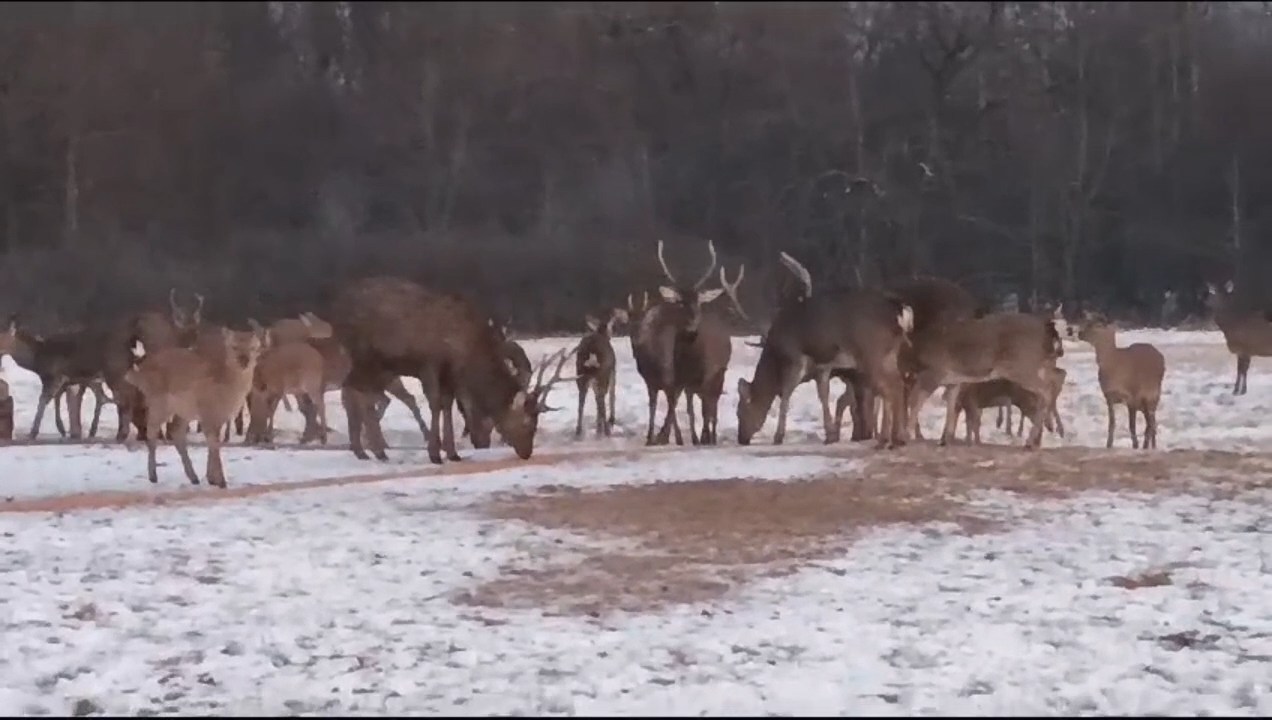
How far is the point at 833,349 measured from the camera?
16.3 meters

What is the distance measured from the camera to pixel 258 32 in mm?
Answer: 43375

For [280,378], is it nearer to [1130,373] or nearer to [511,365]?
[511,365]

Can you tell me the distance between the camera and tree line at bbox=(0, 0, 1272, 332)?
3688 cm

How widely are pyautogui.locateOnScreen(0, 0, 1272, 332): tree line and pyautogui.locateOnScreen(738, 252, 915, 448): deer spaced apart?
18.2m

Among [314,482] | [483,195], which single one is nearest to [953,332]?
[314,482]

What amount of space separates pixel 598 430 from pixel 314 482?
891cm

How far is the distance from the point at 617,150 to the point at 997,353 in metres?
32.0

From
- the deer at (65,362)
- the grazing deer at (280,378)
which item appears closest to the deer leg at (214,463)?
the grazing deer at (280,378)

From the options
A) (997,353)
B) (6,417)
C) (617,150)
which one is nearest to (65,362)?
(6,417)

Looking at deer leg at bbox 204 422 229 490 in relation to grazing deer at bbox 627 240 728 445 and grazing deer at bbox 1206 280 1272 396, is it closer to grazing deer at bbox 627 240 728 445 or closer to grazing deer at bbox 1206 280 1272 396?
grazing deer at bbox 627 240 728 445

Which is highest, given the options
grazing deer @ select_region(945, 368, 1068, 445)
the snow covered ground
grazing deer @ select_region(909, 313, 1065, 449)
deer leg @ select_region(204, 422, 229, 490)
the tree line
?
the tree line

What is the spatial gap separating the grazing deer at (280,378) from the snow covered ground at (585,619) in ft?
17.8

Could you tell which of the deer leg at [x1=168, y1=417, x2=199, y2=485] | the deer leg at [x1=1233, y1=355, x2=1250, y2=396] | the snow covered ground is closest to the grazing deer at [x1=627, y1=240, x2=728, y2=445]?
the snow covered ground

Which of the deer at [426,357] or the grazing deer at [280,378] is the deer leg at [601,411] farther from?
the deer at [426,357]
